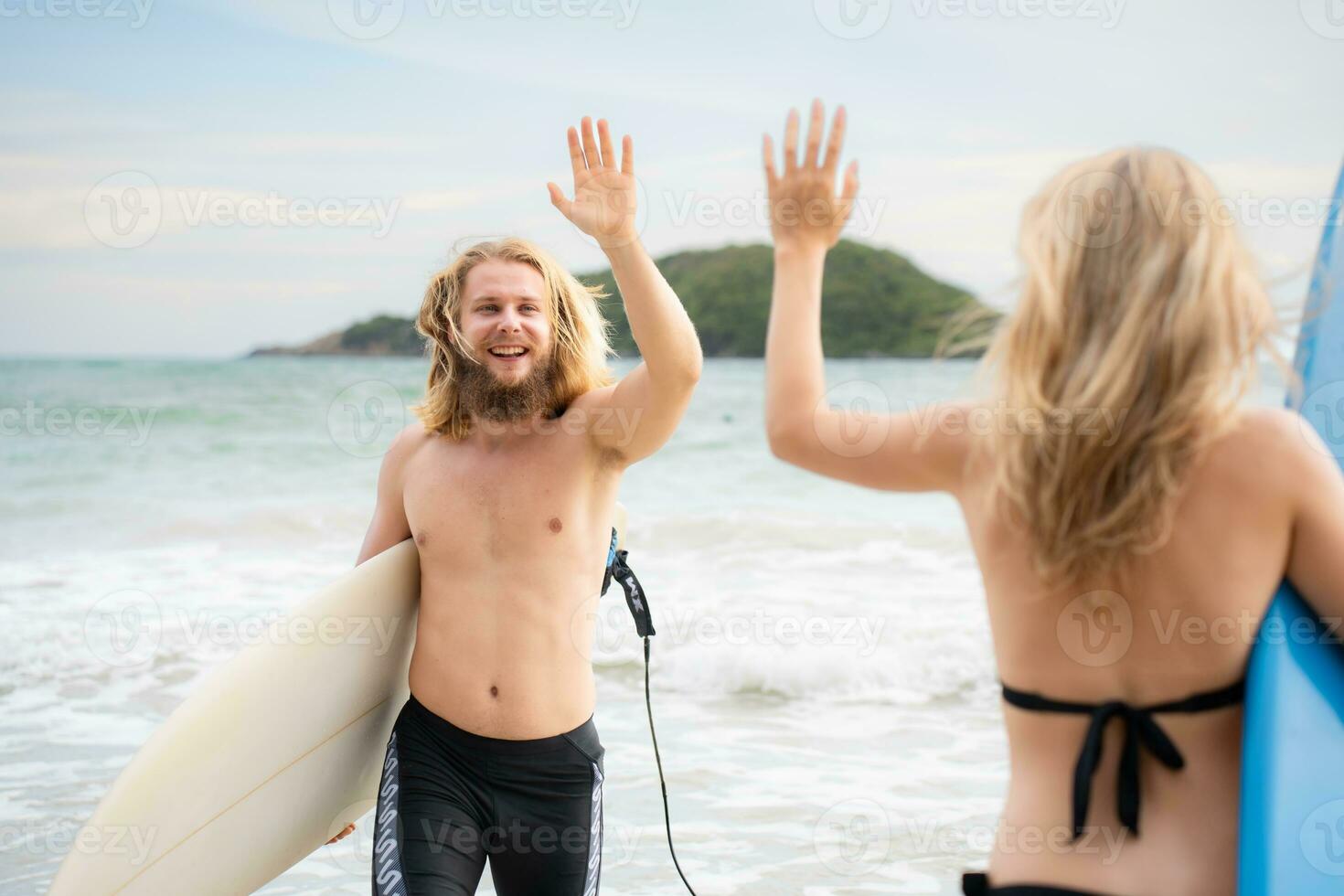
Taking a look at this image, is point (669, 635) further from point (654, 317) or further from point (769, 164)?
point (769, 164)

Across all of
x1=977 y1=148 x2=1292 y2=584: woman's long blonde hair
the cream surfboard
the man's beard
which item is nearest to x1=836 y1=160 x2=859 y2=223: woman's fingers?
x1=977 y1=148 x2=1292 y2=584: woman's long blonde hair

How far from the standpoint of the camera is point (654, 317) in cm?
250

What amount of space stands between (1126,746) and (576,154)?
1.57 meters

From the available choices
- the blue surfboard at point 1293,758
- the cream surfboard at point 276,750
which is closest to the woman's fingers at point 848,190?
the blue surfboard at point 1293,758

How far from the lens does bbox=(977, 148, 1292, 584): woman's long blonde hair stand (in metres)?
1.29

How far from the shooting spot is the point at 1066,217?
135 cm

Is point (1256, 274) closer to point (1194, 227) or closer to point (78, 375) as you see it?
point (1194, 227)

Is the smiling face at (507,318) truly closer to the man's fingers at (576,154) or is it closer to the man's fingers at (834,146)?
the man's fingers at (576,154)

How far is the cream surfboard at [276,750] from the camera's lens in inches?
113

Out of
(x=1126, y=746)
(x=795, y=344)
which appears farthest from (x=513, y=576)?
(x=1126, y=746)

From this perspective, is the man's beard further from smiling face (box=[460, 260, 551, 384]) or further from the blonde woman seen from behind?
the blonde woman seen from behind

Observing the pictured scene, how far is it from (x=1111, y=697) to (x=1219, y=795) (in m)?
0.21

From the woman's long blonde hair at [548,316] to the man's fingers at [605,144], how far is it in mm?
739

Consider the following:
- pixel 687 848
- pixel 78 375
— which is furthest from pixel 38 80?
pixel 687 848
